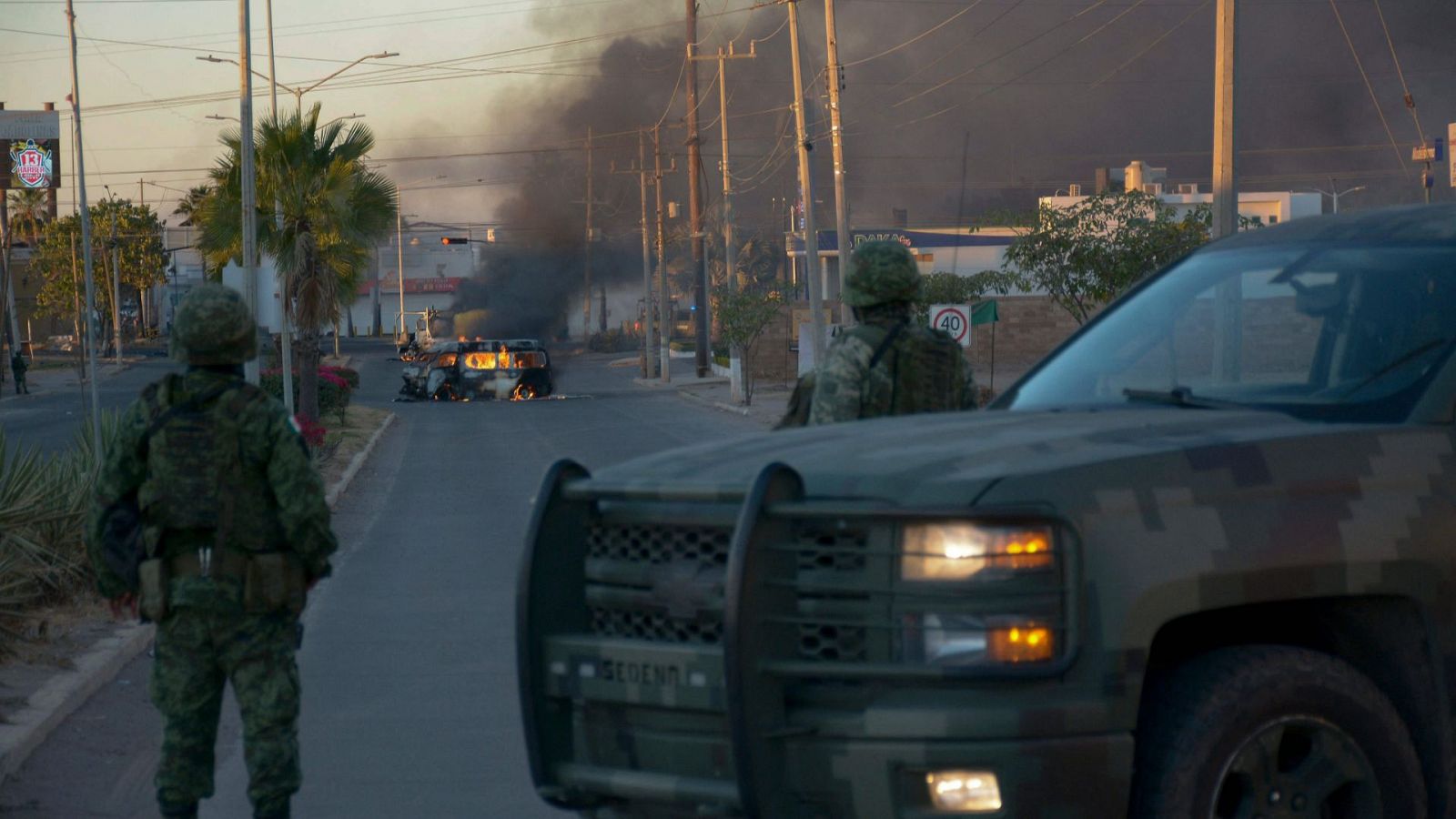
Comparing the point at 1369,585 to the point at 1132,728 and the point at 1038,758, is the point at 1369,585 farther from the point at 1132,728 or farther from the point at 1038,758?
the point at 1038,758

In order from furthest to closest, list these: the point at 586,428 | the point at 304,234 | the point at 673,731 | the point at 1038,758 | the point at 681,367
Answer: the point at 681,367 → the point at 586,428 → the point at 304,234 → the point at 673,731 → the point at 1038,758

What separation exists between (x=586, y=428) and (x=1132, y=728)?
86.3 ft

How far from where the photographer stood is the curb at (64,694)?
21.4ft

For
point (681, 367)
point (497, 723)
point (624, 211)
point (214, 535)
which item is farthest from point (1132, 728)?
point (624, 211)

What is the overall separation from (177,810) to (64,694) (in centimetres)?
307

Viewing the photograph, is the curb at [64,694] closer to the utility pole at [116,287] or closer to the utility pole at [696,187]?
the utility pole at [696,187]

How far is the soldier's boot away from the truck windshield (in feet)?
8.80

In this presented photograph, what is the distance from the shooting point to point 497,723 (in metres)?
7.27

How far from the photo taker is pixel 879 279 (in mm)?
5621

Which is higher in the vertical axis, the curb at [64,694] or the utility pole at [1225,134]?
the utility pole at [1225,134]

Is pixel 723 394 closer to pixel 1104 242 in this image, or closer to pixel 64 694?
pixel 1104 242

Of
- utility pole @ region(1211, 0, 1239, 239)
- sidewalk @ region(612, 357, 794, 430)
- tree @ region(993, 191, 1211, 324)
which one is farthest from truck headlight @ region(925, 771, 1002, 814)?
sidewalk @ region(612, 357, 794, 430)

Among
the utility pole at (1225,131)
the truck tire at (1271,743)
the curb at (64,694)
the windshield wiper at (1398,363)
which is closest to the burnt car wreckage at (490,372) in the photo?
the utility pole at (1225,131)

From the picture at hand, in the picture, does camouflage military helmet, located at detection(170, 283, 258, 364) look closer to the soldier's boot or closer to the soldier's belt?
the soldier's belt
